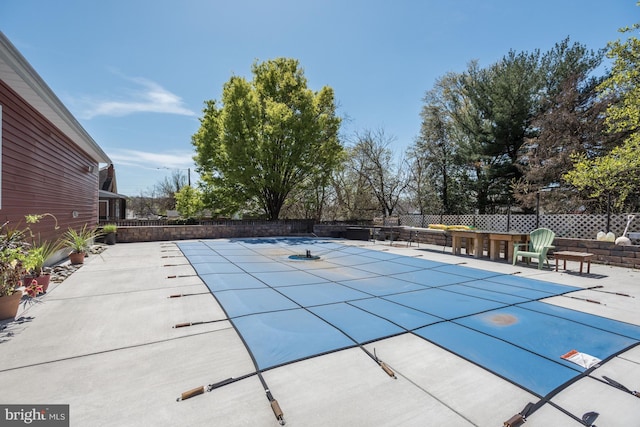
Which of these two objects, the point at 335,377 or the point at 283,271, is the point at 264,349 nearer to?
the point at 335,377

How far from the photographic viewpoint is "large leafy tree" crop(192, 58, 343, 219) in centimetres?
1326

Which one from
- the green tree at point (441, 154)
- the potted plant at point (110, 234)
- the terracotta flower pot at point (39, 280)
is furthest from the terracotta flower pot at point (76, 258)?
the green tree at point (441, 154)

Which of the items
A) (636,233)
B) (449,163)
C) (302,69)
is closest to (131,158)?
(302,69)

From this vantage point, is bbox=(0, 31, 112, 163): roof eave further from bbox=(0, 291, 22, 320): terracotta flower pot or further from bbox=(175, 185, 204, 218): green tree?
bbox=(175, 185, 204, 218): green tree

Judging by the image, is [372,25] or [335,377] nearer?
[335,377]

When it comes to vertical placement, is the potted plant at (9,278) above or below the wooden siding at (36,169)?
below

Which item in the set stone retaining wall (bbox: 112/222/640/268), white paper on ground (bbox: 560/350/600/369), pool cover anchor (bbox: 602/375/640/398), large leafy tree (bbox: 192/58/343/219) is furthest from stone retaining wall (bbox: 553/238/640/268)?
large leafy tree (bbox: 192/58/343/219)

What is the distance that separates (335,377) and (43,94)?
6.14m

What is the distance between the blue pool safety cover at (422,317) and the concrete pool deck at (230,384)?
0.48ft

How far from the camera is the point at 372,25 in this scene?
9445mm

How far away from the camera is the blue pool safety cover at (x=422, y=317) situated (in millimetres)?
2375

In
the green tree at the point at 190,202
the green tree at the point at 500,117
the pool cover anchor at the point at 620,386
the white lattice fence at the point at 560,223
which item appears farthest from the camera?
the green tree at the point at 190,202

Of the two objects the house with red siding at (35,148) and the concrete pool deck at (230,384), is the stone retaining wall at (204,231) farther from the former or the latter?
the concrete pool deck at (230,384)

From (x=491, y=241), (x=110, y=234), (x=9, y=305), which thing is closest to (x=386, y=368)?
(x=9, y=305)
